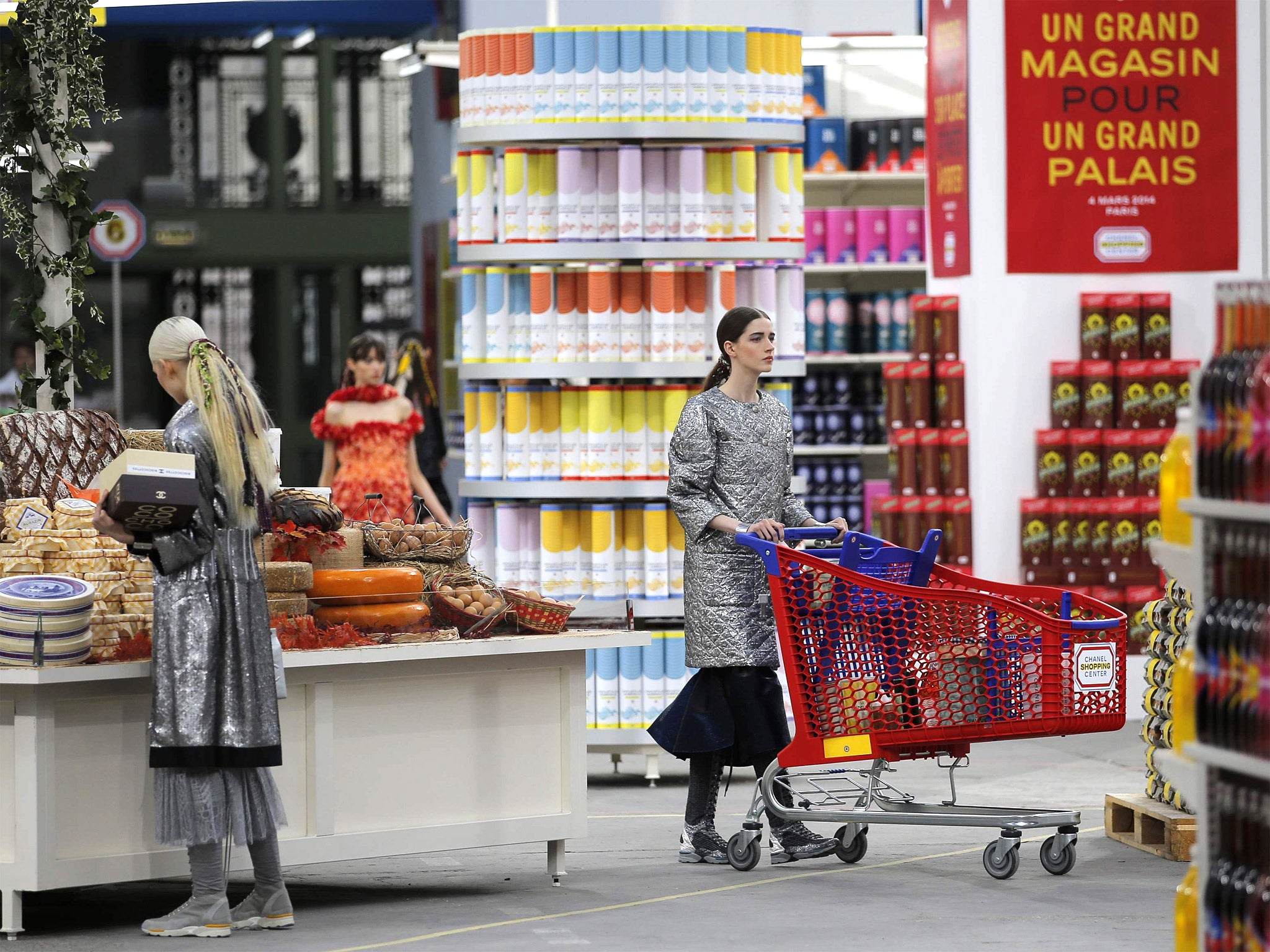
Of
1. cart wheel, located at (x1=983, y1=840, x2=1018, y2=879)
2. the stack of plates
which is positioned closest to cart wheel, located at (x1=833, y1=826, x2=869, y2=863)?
cart wheel, located at (x1=983, y1=840, x2=1018, y2=879)

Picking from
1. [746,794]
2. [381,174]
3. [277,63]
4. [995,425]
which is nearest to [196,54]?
[277,63]

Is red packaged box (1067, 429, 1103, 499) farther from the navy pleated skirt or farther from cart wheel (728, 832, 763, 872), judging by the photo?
cart wheel (728, 832, 763, 872)

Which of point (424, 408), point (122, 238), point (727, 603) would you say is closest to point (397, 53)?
point (122, 238)

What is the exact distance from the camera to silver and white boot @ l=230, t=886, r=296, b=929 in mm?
4863

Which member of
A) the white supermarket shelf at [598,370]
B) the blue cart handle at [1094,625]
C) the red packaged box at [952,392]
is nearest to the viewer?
the blue cart handle at [1094,625]

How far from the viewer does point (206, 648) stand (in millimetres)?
4676

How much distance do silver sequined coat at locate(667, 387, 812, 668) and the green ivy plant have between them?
186 centimetres

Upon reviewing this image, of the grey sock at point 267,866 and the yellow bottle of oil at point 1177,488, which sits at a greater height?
the yellow bottle of oil at point 1177,488

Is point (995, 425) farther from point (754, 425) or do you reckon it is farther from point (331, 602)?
point (331, 602)

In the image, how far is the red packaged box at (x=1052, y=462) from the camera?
29.6ft

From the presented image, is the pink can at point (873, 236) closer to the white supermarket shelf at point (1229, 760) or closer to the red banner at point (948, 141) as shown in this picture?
the red banner at point (948, 141)

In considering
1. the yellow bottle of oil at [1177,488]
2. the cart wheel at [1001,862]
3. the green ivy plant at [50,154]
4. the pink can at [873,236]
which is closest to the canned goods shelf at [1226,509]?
the yellow bottle of oil at [1177,488]

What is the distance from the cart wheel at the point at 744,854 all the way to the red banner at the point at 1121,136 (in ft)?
13.9

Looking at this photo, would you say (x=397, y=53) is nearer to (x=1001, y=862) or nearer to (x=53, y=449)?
(x=53, y=449)
